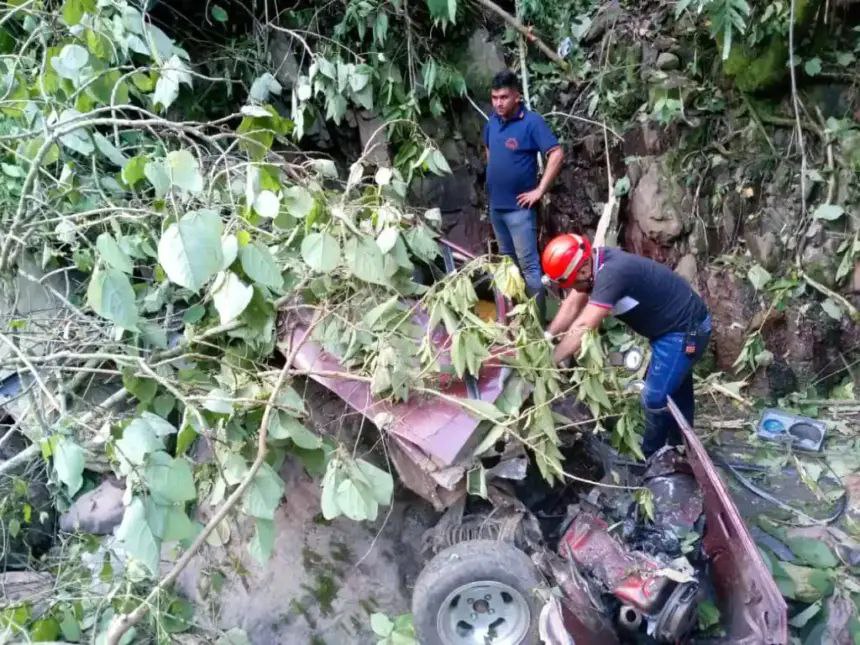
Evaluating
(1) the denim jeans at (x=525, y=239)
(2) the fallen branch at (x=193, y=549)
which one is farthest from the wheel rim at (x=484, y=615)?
(1) the denim jeans at (x=525, y=239)

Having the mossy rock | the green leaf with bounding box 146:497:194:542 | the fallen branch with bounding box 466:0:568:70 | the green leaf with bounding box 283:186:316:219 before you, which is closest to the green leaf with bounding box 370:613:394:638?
the green leaf with bounding box 146:497:194:542

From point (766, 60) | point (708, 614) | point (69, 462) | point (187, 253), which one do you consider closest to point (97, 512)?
point (69, 462)

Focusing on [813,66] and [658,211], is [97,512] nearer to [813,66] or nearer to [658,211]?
[658,211]

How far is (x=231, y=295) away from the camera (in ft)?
7.03

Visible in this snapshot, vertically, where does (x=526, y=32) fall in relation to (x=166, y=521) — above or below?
above

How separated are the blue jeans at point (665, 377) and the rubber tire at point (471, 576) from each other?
134 cm

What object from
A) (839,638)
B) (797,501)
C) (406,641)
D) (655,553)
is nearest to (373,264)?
(406,641)

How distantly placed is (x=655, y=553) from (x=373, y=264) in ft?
5.88

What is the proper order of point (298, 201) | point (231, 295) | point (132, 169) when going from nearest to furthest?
point (231, 295) < point (132, 169) < point (298, 201)

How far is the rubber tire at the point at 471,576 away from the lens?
283cm

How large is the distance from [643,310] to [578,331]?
2.07 feet

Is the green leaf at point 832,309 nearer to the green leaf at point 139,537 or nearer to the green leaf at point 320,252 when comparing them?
the green leaf at point 320,252

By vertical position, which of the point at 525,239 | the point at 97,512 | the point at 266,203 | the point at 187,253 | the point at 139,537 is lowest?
the point at 97,512

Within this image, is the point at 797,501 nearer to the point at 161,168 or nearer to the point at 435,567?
the point at 435,567
